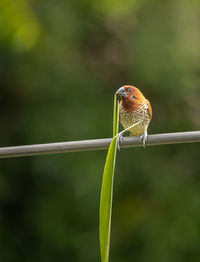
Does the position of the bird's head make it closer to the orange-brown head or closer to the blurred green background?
the orange-brown head

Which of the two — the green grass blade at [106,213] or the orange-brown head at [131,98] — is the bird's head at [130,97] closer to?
the orange-brown head at [131,98]

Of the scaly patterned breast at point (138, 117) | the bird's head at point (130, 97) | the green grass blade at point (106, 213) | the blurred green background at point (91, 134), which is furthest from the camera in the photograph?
the blurred green background at point (91, 134)

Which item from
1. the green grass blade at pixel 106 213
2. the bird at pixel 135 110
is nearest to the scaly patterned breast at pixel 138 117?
the bird at pixel 135 110

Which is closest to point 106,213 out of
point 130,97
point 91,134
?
point 130,97

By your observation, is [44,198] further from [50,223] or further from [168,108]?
[168,108]

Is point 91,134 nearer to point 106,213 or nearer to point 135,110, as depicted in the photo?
point 135,110

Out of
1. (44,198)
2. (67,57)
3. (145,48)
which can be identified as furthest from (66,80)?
(44,198)

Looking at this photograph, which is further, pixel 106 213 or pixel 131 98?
pixel 131 98
